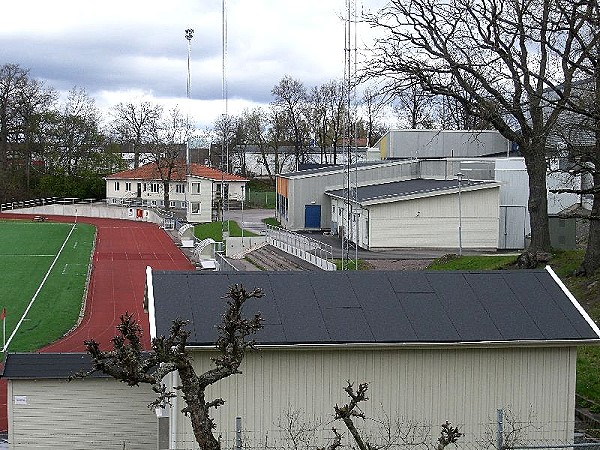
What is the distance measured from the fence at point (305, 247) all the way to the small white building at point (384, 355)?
21.6 metres

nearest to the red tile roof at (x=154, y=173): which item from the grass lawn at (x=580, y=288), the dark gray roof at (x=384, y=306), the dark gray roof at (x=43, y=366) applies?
the grass lawn at (x=580, y=288)

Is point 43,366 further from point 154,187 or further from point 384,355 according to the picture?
point 154,187

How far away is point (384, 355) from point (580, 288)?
1478 cm

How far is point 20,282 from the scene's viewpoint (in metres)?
41.2

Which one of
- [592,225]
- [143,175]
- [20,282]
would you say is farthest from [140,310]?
[143,175]

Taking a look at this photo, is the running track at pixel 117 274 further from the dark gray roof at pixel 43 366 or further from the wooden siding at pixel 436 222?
the wooden siding at pixel 436 222

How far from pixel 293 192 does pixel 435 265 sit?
20382 mm

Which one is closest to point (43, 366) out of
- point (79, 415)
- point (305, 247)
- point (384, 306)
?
point (79, 415)

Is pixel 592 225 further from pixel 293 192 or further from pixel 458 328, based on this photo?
pixel 293 192

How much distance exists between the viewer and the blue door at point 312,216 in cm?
5488

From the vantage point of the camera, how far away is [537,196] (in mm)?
30469

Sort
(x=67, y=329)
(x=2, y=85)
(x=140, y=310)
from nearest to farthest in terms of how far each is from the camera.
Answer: (x=67, y=329)
(x=140, y=310)
(x=2, y=85)

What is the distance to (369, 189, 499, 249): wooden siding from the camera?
42.8m

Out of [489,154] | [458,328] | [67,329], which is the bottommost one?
[67,329]
